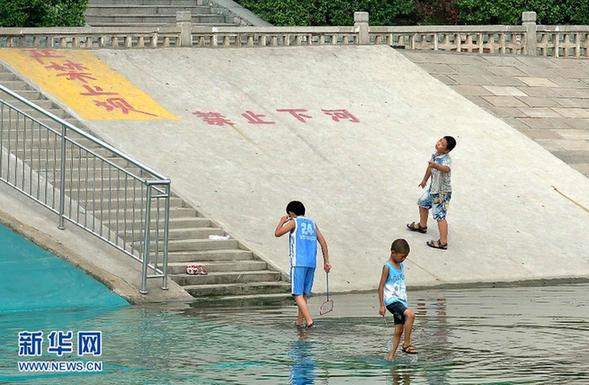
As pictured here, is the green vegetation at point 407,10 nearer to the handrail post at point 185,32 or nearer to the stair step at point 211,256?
the handrail post at point 185,32

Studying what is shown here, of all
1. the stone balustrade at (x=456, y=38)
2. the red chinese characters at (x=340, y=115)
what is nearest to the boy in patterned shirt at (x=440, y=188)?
the red chinese characters at (x=340, y=115)

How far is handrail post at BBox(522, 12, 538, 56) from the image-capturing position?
104ft

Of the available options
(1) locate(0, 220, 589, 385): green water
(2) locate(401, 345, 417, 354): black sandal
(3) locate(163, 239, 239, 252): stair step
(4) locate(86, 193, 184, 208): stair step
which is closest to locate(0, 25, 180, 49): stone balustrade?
(4) locate(86, 193, 184, 208): stair step

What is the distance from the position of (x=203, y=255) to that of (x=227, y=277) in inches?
23.2

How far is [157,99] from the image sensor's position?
81.1 ft

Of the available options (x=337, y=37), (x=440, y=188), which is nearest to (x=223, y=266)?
(x=440, y=188)

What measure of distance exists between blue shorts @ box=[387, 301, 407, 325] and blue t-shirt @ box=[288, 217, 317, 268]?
7.49 ft

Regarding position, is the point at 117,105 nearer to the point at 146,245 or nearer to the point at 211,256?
the point at 211,256

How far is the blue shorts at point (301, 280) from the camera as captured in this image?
53.7 ft

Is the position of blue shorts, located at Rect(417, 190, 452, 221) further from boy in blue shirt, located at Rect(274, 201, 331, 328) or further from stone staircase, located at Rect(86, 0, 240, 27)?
stone staircase, located at Rect(86, 0, 240, 27)

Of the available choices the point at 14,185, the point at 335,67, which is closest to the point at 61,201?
the point at 14,185

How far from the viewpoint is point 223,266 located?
63.6ft

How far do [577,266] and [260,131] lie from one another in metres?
5.81

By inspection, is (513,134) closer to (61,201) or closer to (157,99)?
(157,99)
